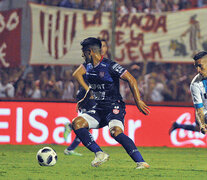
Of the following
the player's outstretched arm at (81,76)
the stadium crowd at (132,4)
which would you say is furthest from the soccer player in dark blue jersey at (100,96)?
the stadium crowd at (132,4)

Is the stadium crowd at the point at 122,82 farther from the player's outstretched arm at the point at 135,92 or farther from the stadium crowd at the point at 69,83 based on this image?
the player's outstretched arm at the point at 135,92

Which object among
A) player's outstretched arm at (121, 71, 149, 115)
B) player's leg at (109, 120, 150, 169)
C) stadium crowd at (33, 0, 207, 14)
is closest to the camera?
player's outstretched arm at (121, 71, 149, 115)

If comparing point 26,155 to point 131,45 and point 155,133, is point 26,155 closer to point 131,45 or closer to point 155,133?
point 155,133

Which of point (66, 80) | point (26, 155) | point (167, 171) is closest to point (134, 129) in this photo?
point (66, 80)

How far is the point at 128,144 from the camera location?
27.6 ft

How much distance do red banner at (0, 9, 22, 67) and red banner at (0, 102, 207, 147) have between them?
92.6 inches

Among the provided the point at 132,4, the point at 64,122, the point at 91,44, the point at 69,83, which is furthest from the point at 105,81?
the point at 132,4

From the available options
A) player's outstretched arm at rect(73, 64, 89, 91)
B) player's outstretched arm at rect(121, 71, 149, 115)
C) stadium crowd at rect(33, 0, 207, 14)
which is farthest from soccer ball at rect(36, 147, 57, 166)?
stadium crowd at rect(33, 0, 207, 14)

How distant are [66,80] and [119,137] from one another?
8.57 meters

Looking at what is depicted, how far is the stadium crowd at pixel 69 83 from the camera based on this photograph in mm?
16203

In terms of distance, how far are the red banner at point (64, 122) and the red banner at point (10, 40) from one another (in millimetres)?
2351

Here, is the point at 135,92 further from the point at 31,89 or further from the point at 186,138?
the point at 31,89

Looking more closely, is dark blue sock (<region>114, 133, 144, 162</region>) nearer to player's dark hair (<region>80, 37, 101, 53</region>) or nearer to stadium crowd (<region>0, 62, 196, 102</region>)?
player's dark hair (<region>80, 37, 101, 53</region>)

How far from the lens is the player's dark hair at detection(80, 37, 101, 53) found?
8.73 m
